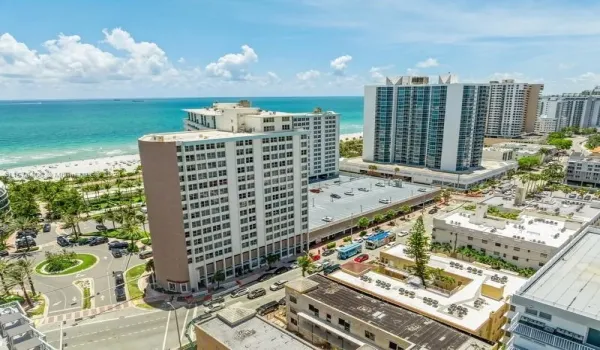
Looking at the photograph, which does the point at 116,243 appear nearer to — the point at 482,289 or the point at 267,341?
the point at 267,341

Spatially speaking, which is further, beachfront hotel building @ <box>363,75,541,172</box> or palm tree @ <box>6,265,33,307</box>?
beachfront hotel building @ <box>363,75,541,172</box>

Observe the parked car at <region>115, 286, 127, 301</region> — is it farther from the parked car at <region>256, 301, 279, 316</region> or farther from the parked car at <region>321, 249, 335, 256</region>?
the parked car at <region>321, 249, 335, 256</region>

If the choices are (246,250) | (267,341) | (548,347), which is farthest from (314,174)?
(548,347)

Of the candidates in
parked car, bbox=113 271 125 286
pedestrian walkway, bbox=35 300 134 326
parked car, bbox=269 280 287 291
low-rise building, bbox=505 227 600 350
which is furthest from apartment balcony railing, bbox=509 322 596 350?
parked car, bbox=113 271 125 286

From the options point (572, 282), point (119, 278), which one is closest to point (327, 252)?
point (119, 278)

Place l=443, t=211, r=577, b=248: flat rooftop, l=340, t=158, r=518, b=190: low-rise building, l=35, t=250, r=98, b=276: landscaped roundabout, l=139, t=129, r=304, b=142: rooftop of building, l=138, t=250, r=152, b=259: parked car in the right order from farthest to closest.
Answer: l=340, t=158, r=518, b=190: low-rise building → l=138, t=250, r=152, b=259: parked car → l=35, t=250, r=98, b=276: landscaped roundabout → l=443, t=211, r=577, b=248: flat rooftop → l=139, t=129, r=304, b=142: rooftop of building

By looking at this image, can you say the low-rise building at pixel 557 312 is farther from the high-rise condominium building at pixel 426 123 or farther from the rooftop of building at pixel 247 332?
the high-rise condominium building at pixel 426 123

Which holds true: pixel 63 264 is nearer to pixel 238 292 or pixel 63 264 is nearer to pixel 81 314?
pixel 81 314
